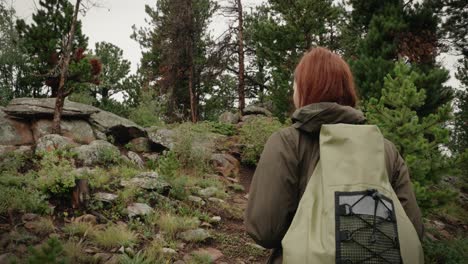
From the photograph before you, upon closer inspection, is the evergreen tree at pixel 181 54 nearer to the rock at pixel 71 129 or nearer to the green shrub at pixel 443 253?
the rock at pixel 71 129

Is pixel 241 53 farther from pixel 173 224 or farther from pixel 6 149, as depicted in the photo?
pixel 173 224

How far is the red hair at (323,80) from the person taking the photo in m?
1.82

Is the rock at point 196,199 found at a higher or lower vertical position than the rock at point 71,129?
lower

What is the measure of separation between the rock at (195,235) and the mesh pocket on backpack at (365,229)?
4869 mm

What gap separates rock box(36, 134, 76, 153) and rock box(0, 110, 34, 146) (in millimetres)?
1459

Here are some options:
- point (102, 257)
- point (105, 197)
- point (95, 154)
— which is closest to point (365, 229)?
point (102, 257)

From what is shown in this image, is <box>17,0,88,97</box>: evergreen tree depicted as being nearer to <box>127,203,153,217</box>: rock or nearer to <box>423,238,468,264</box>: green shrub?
<box>127,203,153,217</box>: rock

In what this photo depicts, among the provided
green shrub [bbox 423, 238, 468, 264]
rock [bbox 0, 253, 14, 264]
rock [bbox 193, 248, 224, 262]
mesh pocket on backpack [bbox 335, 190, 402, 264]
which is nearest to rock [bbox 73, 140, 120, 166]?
rock [bbox 193, 248, 224, 262]

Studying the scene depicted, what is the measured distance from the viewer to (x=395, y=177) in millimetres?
1875

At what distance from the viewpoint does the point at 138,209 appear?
260 inches

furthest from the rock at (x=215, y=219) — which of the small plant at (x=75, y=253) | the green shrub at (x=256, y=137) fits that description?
the green shrub at (x=256, y=137)

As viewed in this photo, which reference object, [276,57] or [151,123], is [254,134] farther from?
[151,123]

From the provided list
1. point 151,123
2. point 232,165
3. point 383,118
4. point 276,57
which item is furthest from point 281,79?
point 383,118

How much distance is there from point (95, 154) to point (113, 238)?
16.8 ft
